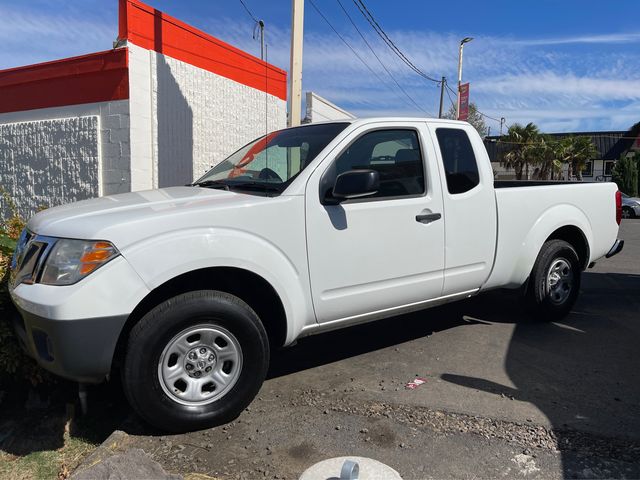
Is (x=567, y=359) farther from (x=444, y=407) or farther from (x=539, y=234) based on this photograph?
(x=444, y=407)

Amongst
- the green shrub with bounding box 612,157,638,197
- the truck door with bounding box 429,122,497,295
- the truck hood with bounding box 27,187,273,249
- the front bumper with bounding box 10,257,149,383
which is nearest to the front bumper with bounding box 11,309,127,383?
the front bumper with bounding box 10,257,149,383

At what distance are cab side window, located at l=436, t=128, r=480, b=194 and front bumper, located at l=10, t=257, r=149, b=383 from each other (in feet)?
8.60

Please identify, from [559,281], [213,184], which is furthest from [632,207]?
[213,184]

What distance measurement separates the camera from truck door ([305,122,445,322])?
3.50 metres

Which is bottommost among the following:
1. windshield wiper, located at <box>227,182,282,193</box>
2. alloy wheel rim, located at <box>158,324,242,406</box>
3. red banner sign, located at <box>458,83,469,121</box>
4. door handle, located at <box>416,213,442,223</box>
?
alloy wheel rim, located at <box>158,324,242,406</box>

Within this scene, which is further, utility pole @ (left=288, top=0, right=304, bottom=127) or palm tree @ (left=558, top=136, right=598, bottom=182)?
palm tree @ (left=558, top=136, right=598, bottom=182)

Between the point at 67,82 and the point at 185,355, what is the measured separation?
7.44 m

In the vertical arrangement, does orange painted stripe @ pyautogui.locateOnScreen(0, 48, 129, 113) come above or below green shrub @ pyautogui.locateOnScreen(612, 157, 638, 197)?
above

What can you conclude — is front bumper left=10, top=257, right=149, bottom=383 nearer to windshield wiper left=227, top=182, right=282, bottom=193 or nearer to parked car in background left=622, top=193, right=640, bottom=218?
windshield wiper left=227, top=182, right=282, bottom=193

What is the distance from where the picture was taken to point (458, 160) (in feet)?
14.4

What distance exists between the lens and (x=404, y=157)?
13.4 ft

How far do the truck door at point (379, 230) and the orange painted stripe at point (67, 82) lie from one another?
5.54 meters

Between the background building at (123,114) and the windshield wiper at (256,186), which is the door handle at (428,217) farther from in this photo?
the background building at (123,114)

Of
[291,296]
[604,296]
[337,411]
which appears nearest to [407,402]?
[337,411]
